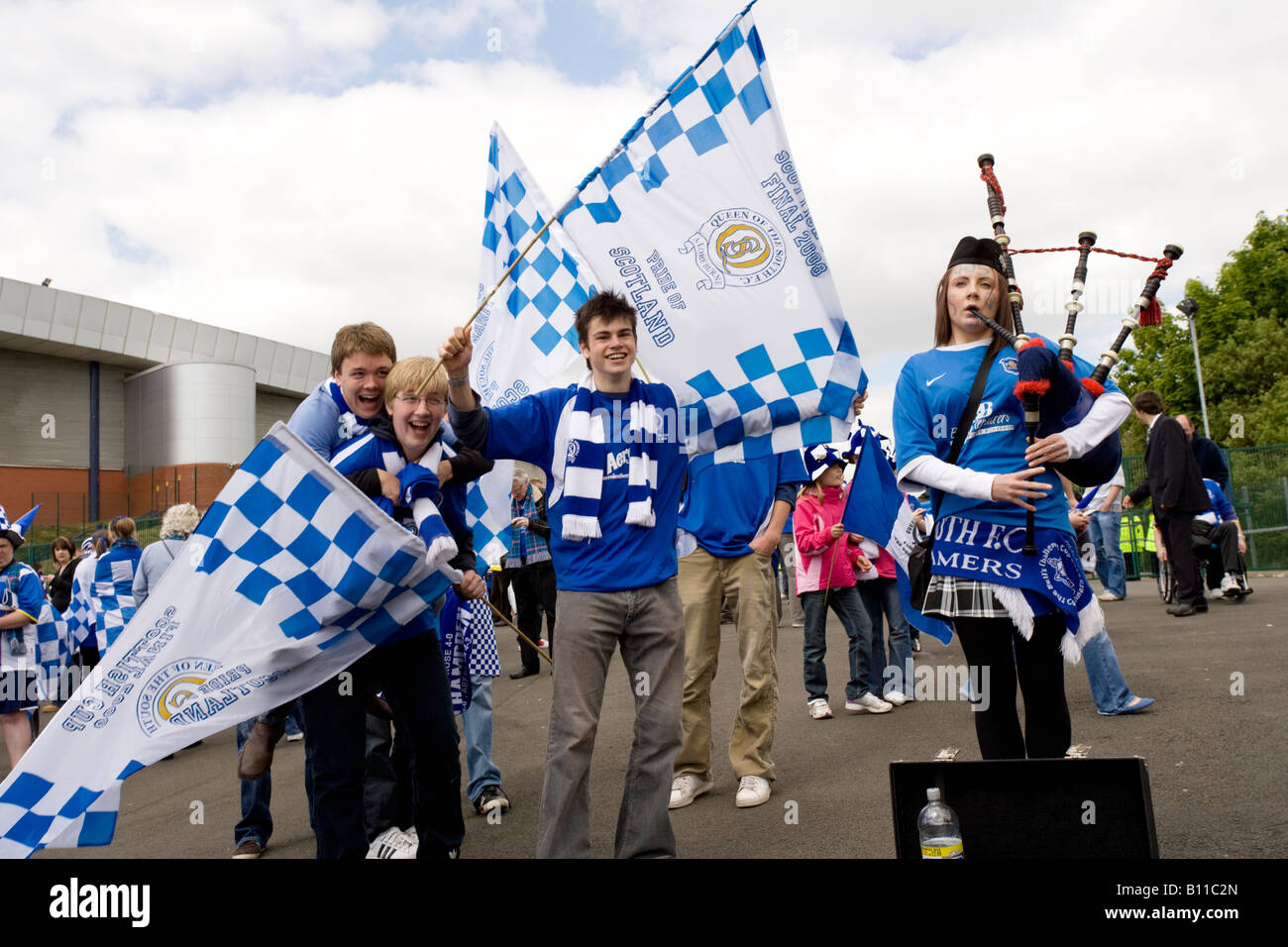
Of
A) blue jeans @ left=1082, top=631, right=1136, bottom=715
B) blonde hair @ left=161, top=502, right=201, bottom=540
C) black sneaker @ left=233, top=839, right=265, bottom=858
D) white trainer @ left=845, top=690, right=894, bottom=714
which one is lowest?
black sneaker @ left=233, top=839, right=265, bottom=858

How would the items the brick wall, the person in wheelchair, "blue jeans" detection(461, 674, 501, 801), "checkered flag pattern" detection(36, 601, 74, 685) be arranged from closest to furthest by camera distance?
"blue jeans" detection(461, 674, 501, 801) < "checkered flag pattern" detection(36, 601, 74, 685) < the person in wheelchair < the brick wall

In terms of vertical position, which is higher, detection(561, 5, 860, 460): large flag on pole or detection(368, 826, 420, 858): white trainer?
detection(561, 5, 860, 460): large flag on pole

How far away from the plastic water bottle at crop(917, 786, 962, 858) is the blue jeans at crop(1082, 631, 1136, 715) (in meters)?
3.29

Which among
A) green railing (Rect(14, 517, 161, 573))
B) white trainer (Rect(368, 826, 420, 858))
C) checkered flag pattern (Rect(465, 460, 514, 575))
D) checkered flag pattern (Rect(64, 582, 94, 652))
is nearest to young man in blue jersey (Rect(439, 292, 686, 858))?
white trainer (Rect(368, 826, 420, 858))

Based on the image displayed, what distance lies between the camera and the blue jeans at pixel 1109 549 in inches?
444

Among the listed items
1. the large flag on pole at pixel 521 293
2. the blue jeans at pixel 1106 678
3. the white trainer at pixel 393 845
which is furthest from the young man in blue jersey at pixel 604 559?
the blue jeans at pixel 1106 678

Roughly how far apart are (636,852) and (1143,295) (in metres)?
2.54

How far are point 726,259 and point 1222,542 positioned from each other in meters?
8.29

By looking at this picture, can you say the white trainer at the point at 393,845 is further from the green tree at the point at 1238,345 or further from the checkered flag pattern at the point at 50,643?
the green tree at the point at 1238,345

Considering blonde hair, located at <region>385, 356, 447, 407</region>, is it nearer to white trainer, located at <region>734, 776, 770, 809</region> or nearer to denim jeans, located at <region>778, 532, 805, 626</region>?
Result: white trainer, located at <region>734, 776, 770, 809</region>

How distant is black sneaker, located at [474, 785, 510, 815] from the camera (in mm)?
4902

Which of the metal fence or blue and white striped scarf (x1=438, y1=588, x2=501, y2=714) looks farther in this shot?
the metal fence

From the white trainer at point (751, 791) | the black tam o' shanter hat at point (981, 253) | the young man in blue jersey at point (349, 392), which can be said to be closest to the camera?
the black tam o' shanter hat at point (981, 253)

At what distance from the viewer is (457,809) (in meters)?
3.72
